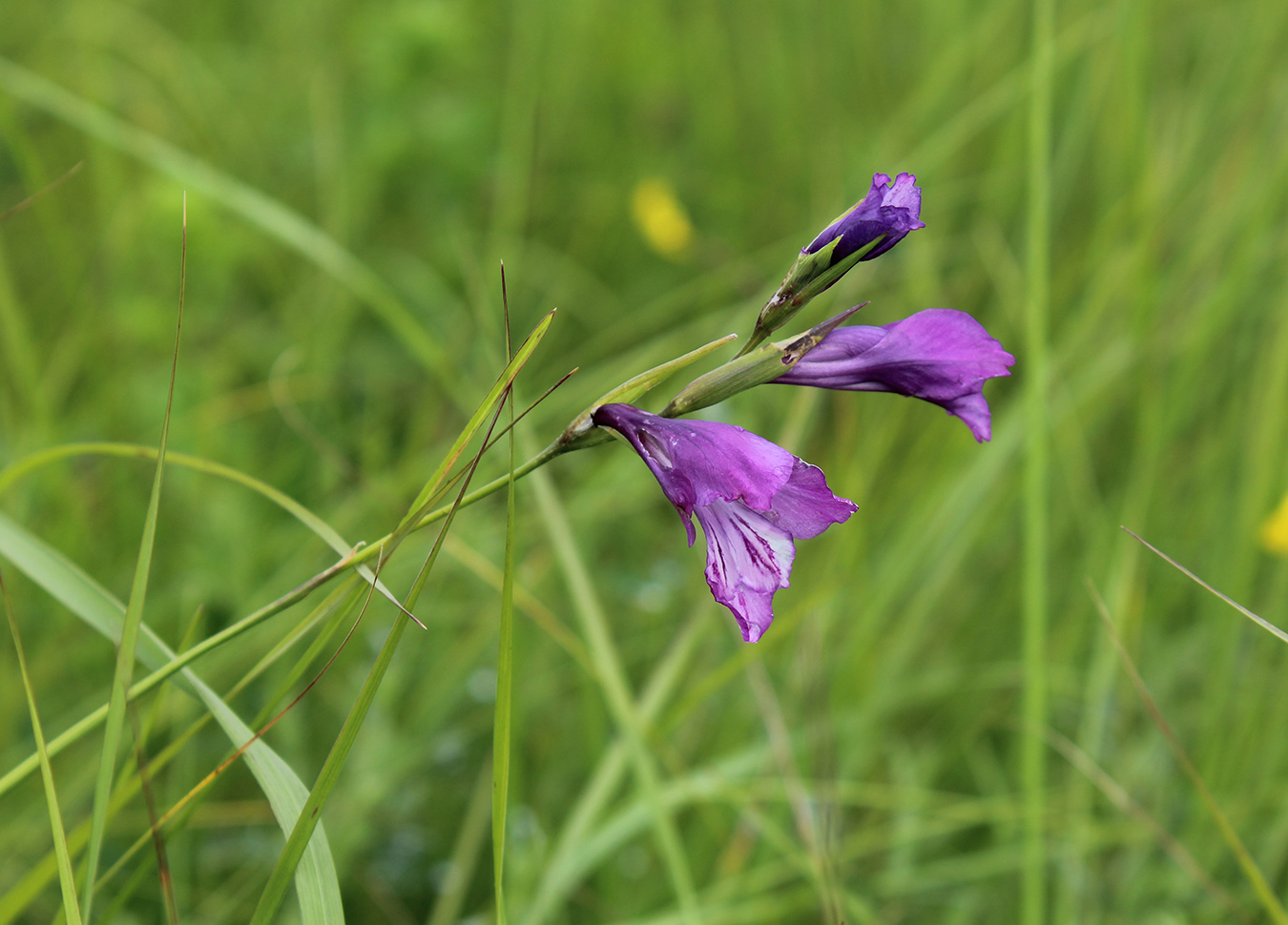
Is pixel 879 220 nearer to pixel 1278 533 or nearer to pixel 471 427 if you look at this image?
pixel 471 427

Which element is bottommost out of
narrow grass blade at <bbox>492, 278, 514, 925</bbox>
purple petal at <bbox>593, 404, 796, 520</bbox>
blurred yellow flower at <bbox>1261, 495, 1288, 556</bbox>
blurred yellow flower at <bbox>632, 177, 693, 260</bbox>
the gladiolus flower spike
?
blurred yellow flower at <bbox>1261, 495, 1288, 556</bbox>

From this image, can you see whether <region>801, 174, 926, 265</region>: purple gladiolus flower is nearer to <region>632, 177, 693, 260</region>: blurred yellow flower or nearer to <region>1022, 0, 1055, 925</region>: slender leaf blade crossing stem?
<region>1022, 0, 1055, 925</region>: slender leaf blade crossing stem

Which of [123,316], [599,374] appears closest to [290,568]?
[599,374]

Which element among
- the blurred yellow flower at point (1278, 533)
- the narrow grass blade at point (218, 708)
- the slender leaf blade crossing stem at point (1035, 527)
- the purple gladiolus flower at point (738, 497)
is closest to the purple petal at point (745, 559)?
the purple gladiolus flower at point (738, 497)

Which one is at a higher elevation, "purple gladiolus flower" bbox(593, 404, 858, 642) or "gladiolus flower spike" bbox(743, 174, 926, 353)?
"gladiolus flower spike" bbox(743, 174, 926, 353)

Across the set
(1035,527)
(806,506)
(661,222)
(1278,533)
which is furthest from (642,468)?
(806,506)

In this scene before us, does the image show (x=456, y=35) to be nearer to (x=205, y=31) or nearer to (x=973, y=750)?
(x=205, y=31)

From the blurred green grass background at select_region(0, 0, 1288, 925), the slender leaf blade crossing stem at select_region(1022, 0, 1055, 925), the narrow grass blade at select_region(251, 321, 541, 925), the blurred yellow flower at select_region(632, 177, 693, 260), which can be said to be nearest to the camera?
the narrow grass blade at select_region(251, 321, 541, 925)

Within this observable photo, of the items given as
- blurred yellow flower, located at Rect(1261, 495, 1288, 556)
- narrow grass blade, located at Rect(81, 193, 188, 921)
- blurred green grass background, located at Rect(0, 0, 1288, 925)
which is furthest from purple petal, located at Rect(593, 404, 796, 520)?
blurred yellow flower, located at Rect(1261, 495, 1288, 556)
